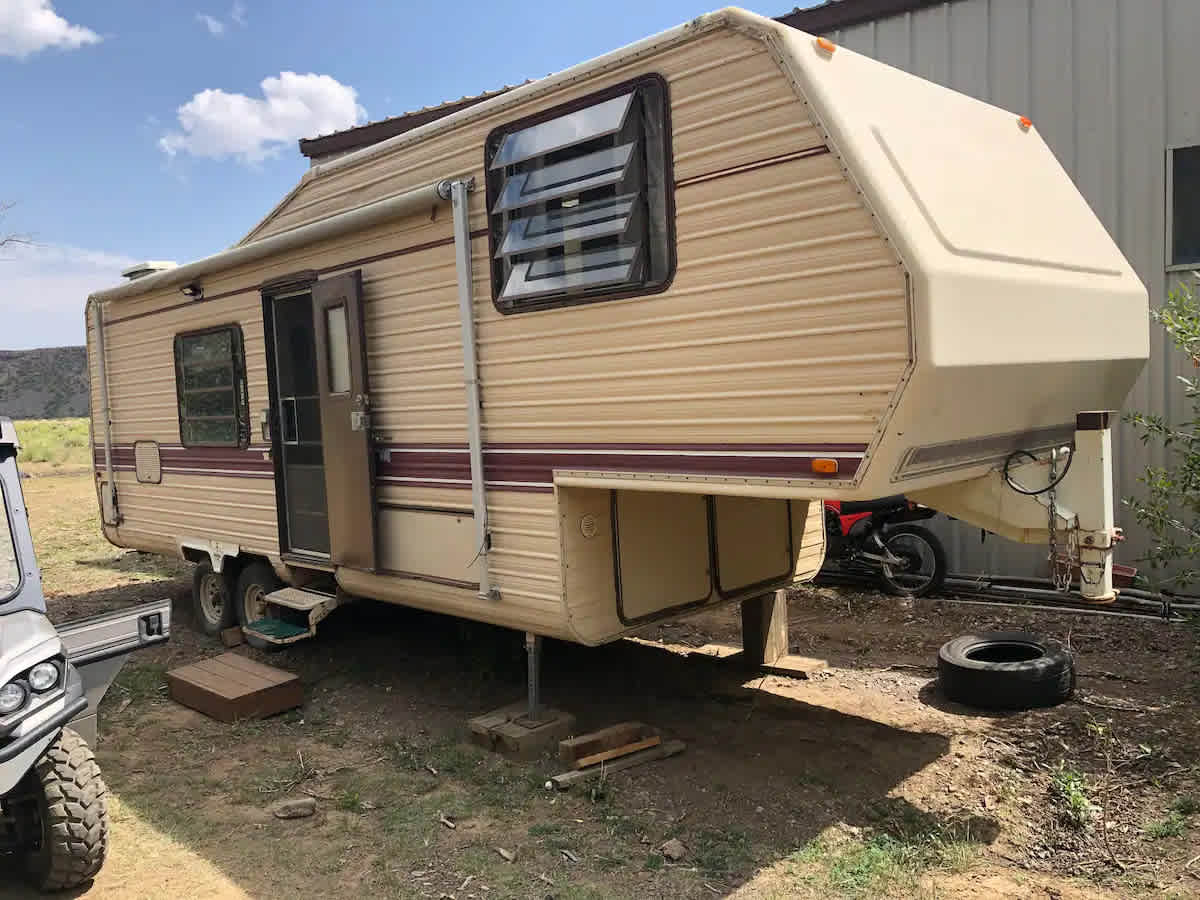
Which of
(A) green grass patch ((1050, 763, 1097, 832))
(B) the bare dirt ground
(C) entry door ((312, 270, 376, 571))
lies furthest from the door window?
(A) green grass patch ((1050, 763, 1097, 832))

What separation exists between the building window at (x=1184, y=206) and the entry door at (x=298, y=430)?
20.9 feet

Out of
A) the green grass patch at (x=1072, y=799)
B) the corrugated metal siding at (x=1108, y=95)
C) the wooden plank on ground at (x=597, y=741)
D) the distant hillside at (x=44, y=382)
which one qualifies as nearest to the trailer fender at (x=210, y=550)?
the wooden plank on ground at (x=597, y=741)

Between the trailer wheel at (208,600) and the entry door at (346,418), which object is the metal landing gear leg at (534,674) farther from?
the trailer wheel at (208,600)

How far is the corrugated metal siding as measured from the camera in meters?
7.19

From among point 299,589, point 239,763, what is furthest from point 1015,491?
point 299,589

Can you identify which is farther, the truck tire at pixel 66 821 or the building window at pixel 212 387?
the building window at pixel 212 387

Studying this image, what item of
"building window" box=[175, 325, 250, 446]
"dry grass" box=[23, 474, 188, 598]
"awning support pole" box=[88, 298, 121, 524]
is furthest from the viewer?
"dry grass" box=[23, 474, 188, 598]

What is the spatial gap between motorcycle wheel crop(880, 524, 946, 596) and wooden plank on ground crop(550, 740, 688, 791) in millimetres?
3668

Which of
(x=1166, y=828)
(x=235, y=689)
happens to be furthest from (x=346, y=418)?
(x=1166, y=828)

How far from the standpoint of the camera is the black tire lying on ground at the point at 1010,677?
5.02 m

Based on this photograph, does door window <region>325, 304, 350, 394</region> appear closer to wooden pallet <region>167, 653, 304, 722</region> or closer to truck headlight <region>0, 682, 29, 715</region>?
wooden pallet <region>167, 653, 304, 722</region>

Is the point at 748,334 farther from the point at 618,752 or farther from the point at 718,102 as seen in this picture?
the point at 618,752

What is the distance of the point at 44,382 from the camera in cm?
4566

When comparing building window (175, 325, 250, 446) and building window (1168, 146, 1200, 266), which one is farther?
building window (1168, 146, 1200, 266)
